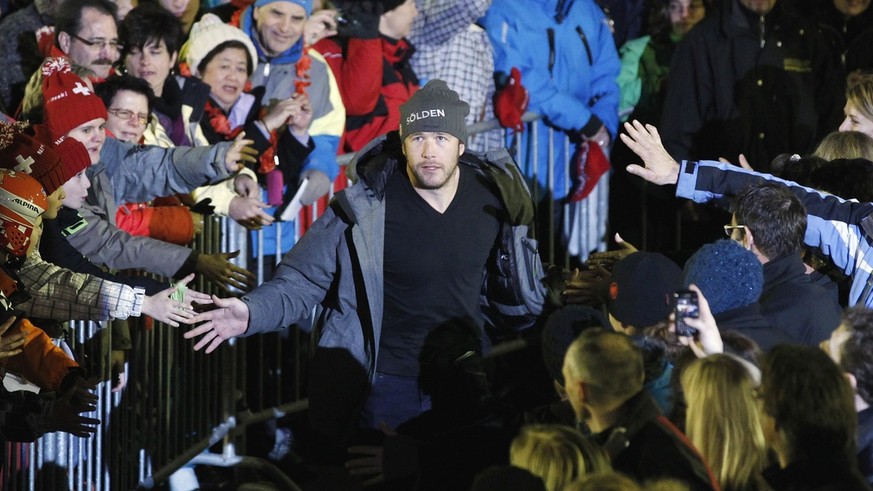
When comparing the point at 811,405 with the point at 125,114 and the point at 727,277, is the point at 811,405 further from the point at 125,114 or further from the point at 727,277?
the point at 125,114

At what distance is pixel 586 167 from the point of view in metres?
10.2

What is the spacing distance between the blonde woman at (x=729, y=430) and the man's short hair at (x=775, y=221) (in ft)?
5.93

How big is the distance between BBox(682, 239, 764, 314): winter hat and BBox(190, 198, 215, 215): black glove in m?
3.05

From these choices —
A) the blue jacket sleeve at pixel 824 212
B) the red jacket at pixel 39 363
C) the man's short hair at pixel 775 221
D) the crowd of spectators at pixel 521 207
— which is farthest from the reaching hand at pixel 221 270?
the man's short hair at pixel 775 221

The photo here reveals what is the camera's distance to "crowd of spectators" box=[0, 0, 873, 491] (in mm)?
4684

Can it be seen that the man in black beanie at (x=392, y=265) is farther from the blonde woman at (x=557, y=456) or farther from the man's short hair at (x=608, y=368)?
the blonde woman at (x=557, y=456)

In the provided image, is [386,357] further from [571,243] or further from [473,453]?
[571,243]

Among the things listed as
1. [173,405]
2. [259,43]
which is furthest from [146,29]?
[173,405]

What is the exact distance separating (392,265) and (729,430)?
246 centimetres

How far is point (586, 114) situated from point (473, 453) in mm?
4123

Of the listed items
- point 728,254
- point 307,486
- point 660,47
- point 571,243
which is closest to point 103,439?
point 307,486

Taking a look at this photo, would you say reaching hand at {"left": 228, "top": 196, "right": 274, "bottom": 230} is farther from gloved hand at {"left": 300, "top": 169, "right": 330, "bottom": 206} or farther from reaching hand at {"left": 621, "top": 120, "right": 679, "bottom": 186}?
reaching hand at {"left": 621, "top": 120, "right": 679, "bottom": 186}

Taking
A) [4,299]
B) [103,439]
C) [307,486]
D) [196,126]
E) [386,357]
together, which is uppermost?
[196,126]

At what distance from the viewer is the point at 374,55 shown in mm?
9156
